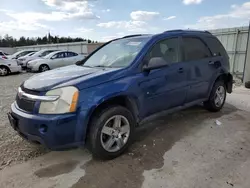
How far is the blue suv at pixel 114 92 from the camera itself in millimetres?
2574

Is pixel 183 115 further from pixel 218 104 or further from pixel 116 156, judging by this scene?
→ pixel 116 156

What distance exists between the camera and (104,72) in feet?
9.81

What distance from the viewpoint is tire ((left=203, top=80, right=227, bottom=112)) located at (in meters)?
4.75

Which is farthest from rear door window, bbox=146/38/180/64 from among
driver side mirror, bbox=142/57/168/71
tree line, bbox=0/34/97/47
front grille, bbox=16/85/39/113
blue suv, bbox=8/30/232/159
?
tree line, bbox=0/34/97/47

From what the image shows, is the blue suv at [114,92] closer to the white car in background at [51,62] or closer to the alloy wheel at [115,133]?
the alloy wheel at [115,133]

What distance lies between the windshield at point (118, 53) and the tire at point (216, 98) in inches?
84.6

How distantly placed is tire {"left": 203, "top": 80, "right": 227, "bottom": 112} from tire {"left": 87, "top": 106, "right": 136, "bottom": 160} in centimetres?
239

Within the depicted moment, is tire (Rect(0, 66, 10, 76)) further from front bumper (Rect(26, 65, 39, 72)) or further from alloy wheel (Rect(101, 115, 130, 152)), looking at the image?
alloy wheel (Rect(101, 115, 130, 152))

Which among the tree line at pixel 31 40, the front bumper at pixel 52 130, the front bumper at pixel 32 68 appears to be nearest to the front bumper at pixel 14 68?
the front bumper at pixel 32 68

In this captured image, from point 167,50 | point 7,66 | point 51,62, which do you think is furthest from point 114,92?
point 7,66

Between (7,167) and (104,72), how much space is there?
185cm

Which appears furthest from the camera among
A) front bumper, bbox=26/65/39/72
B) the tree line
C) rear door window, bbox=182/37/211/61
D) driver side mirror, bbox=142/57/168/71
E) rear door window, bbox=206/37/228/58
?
the tree line

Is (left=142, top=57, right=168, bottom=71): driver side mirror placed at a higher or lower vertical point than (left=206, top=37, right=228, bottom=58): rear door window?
lower

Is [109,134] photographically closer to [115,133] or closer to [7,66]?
[115,133]
